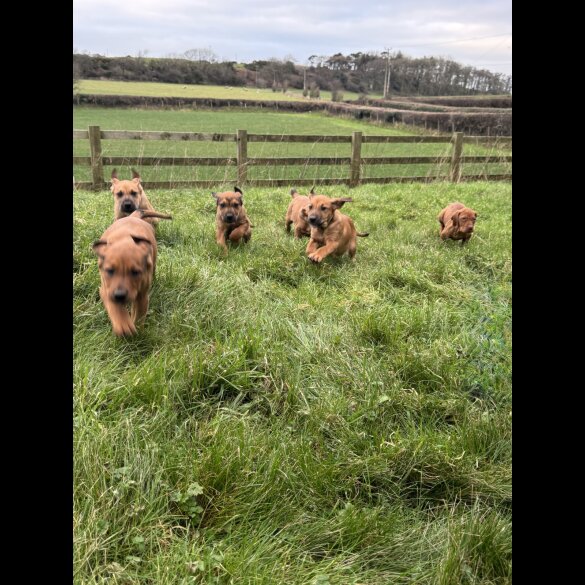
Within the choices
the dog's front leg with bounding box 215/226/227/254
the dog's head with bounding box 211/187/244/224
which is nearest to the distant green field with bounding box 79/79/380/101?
the dog's head with bounding box 211/187/244/224

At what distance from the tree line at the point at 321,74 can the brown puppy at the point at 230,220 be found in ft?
152

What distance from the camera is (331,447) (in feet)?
9.41

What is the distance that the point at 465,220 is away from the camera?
7.59 meters

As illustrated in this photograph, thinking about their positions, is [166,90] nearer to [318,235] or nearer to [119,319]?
[318,235]

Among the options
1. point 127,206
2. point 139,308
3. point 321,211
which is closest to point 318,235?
point 321,211

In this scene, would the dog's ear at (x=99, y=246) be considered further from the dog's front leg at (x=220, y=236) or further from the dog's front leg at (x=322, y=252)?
the dog's front leg at (x=322, y=252)

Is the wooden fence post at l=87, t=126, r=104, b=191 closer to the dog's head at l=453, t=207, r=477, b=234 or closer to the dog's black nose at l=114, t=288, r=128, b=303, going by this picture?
the dog's head at l=453, t=207, r=477, b=234

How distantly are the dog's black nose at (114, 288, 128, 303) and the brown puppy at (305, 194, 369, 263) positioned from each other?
3162 mm

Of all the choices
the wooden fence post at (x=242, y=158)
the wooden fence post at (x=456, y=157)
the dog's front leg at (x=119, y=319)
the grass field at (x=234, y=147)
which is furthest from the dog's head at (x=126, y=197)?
the wooden fence post at (x=456, y=157)

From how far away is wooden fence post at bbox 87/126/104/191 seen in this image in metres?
11.3

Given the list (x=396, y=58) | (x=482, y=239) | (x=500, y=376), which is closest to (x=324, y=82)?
(x=396, y=58)

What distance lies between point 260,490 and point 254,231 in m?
5.96

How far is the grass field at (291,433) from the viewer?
207cm

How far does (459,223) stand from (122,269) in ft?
18.9
